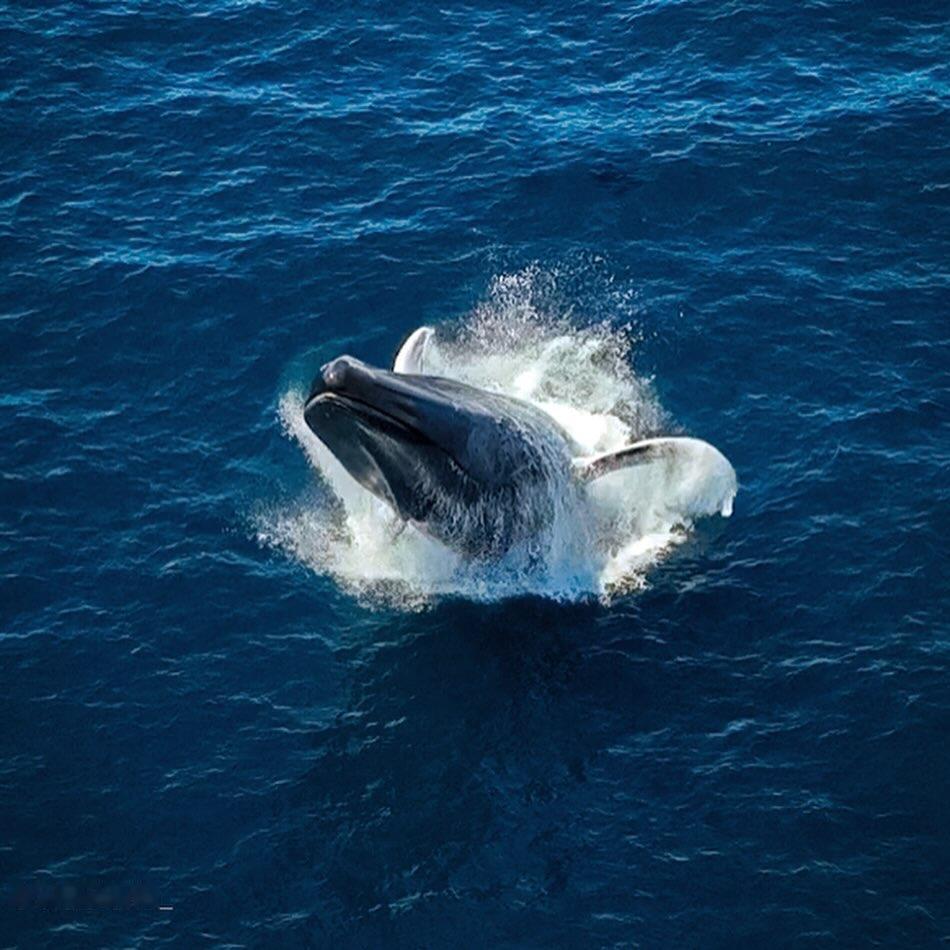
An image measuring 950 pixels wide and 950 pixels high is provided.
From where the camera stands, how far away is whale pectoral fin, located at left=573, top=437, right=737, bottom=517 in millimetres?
62594

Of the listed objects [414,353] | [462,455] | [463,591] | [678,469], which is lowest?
[463,591]

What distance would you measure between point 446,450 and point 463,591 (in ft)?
24.2

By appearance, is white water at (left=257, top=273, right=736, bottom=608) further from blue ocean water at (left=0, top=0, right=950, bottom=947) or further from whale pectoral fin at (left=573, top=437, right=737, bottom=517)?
blue ocean water at (left=0, top=0, right=950, bottom=947)

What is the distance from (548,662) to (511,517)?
5563mm

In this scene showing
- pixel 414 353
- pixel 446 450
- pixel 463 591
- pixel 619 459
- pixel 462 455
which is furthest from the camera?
pixel 414 353

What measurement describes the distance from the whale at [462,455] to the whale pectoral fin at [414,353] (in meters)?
6.70

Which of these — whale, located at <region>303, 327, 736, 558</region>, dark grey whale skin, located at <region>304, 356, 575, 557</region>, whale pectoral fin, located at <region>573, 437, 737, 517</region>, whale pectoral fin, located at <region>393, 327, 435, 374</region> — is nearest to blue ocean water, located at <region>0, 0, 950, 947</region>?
whale pectoral fin, located at <region>573, 437, 737, 517</region>

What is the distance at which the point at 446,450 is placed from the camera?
58406 mm

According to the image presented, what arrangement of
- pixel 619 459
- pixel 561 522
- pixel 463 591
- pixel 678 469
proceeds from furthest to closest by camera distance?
pixel 678 469
pixel 463 591
pixel 561 522
pixel 619 459

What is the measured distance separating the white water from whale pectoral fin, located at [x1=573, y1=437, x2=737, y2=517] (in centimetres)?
5

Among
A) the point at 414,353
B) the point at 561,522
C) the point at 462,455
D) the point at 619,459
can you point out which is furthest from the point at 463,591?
the point at 414,353

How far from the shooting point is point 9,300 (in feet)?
252

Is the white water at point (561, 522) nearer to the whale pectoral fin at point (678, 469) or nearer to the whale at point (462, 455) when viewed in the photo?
the whale pectoral fin at point (678, 469)

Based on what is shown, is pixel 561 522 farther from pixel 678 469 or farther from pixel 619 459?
pixel 678 469
